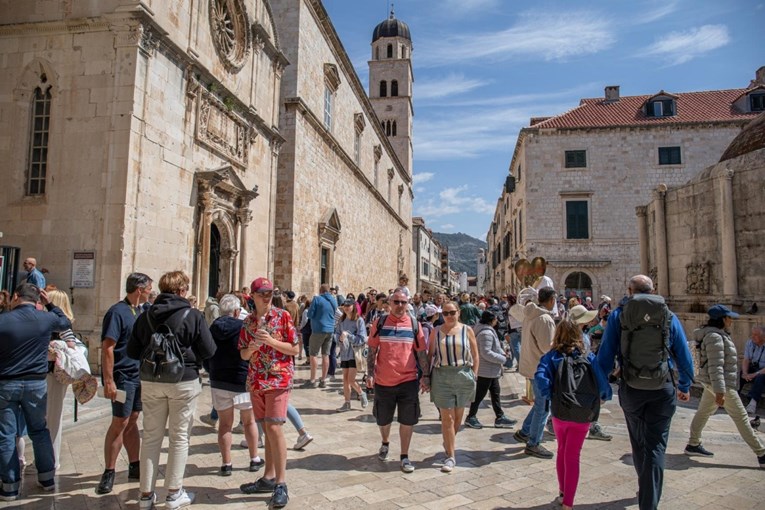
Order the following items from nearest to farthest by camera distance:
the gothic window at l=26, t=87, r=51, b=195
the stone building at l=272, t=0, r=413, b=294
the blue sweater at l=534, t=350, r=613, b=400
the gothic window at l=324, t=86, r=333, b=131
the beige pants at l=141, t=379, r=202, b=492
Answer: the beige pants at l=141, t=379, r=202, b=492
the blue sweater at l=534, t=350, r=613, b=400
the gothic window at l=26, t=87, r=51, b=195
the stone building at l=272, t=0, r=413, b=294
the gothic window at l=324, t=86, r=333, b=131

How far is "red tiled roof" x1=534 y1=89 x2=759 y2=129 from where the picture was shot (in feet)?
84.9

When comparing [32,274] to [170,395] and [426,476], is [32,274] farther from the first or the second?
[426,476]

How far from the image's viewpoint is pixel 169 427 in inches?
144

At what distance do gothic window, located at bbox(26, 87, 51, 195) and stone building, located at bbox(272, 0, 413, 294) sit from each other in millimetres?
8082

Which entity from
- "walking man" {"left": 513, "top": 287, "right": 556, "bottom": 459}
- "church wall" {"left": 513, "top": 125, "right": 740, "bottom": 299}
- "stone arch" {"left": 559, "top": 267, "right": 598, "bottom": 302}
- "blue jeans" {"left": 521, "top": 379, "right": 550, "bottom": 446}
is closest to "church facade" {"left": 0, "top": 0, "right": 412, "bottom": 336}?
"walking man" {"left": 513, "top": 287, "right": 556, "bottom": 459}

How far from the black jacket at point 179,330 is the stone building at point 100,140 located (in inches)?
214

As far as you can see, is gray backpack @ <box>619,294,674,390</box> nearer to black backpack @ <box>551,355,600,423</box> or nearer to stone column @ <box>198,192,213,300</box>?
black backpack @ <box>551,355,600,423</box>

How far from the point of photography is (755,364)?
659 cm

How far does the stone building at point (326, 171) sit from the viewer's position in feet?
56.0

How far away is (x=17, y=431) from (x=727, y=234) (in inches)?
422

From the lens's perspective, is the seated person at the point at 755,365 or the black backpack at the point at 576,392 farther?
the seated person at the point at 755,365

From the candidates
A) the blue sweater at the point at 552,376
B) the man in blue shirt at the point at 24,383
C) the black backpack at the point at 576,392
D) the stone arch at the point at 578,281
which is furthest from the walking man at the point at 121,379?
the stone arch at the point at 578,281

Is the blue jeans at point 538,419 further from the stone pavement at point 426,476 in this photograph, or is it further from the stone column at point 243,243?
the stone column at point 243,243

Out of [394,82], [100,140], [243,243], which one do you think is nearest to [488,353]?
[100,140]
